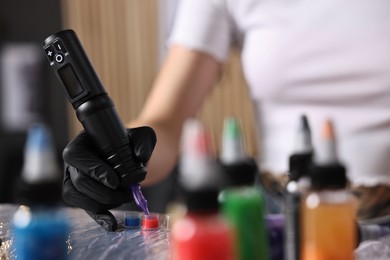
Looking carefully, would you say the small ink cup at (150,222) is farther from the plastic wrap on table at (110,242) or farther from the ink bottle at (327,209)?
the ink bottle at (327,209)

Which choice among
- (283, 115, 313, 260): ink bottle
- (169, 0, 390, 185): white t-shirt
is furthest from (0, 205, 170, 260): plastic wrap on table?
(169, 0, 390, 185): white t-shirt

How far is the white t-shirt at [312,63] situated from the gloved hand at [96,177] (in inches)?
13.4

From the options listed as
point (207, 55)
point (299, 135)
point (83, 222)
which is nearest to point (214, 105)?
point (207, 55)

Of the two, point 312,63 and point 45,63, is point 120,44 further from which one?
point 312,63

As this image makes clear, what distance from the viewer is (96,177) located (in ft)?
2.40

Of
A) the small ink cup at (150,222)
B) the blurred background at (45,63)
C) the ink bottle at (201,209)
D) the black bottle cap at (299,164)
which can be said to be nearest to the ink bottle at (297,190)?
the black bottle cap at (299,164)

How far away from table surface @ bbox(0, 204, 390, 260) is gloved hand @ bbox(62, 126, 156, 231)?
19 millimetres

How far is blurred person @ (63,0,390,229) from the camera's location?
1.04 meters

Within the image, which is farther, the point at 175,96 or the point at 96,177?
the point at 175,96

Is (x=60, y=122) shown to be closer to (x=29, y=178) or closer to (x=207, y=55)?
(x=207, y=55)

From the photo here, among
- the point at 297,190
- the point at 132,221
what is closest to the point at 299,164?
the point at 297,190

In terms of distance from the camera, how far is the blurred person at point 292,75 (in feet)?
3.41

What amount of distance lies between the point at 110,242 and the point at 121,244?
0.02 m

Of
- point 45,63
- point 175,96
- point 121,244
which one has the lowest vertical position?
point 121,244
